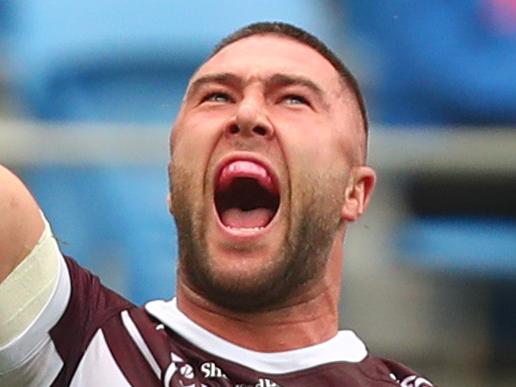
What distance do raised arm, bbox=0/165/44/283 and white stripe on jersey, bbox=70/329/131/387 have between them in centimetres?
14

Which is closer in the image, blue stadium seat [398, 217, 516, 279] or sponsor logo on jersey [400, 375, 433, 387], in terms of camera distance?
sponsor logo on jersey [400, 375, 433, 387]

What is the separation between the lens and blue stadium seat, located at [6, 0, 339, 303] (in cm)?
302

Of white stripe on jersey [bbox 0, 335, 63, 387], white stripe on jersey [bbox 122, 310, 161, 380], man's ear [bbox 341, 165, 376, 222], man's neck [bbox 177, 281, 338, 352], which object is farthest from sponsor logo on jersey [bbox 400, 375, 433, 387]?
white stripe on jersey [bbox 0, 335, 63, 387]

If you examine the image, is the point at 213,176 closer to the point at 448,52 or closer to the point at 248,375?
the point at 248,375

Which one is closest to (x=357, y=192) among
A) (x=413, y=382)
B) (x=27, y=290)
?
(x=413, y=382)

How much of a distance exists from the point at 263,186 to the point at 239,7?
1666 millimetres

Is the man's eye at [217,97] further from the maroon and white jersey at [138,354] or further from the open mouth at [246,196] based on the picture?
the maroon and white jersey at [138,354]

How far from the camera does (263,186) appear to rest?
1548 mm

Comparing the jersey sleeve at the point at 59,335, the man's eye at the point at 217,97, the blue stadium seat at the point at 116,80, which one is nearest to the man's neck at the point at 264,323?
the jersey sleeve at the point at 59,335

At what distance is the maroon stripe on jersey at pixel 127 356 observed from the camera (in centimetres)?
141

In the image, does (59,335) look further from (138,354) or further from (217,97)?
(217,97)

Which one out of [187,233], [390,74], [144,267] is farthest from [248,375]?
[390,74]

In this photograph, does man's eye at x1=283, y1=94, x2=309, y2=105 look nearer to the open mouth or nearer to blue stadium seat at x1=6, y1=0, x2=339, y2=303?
the open mouth

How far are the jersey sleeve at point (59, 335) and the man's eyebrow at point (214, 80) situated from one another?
0.30m
